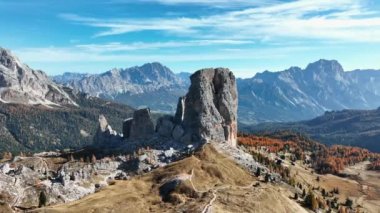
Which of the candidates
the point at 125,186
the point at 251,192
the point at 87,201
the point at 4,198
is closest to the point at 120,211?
the point at 87,201

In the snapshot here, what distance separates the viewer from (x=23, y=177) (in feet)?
607

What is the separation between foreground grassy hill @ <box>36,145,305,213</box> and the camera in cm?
16225

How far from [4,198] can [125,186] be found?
141 ft

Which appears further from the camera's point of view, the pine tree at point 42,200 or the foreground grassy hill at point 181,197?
the pine tree at point 42,200

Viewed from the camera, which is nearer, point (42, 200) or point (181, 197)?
point (42, 200)

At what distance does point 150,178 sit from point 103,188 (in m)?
20.3

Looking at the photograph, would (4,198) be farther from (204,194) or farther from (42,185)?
(204,194)

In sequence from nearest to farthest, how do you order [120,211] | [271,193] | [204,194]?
[120,211] < [204,194] < [271,193]

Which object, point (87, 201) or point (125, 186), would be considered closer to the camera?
point (87, 201)

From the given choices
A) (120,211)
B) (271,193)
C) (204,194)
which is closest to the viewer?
(120,211)

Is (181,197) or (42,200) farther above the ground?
(181,197)

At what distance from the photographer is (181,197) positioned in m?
173

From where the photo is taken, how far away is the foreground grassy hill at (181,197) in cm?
16225

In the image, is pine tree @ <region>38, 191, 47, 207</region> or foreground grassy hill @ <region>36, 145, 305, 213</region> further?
pine tree @ <region>38, 191, 47, 207</region>
